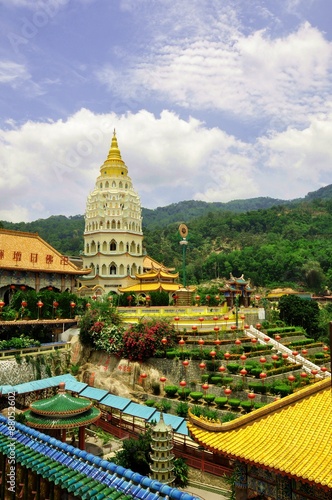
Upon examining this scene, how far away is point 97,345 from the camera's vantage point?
108 feet

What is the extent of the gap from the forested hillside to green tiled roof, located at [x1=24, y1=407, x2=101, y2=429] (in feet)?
255

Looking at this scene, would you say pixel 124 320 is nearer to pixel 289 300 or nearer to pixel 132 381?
pixel 132 381

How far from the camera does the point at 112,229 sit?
52625mm

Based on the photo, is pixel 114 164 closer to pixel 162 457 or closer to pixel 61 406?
pixel 61 406

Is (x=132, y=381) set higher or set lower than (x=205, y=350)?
lower

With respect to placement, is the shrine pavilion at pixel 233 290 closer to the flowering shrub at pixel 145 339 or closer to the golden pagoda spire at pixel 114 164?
the flowering shrub at pixel 145 339

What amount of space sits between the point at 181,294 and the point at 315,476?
33.5m

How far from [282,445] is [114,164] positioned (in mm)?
48273

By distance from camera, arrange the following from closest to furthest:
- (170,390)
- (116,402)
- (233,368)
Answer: (116,402), (170,390), (233,368)

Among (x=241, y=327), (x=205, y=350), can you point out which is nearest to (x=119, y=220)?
(x=241, y=327)

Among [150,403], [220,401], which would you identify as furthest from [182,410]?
[150,403]

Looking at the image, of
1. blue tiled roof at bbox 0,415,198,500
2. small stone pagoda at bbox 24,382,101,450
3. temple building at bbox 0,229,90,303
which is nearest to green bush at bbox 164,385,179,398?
small stone pagoda at bbox 24,382,101,450

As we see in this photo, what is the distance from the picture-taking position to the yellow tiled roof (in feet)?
30.1

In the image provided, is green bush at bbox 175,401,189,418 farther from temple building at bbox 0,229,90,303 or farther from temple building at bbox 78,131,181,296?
temple building at bbox 78,131,181,296
